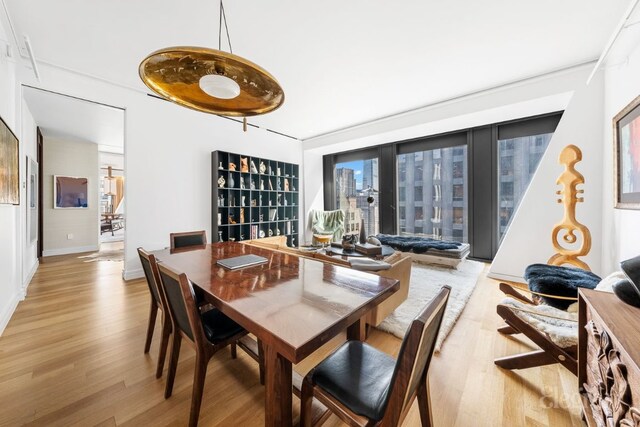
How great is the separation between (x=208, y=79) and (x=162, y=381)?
1.84 meters

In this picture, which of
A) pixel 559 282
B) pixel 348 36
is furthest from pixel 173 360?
pixel 348 36

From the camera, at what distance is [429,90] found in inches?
133

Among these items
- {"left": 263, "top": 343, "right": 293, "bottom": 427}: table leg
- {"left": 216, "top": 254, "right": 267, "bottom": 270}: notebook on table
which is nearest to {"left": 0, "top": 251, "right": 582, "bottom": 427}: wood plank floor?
{"left": 263, "top": 343, "right": 293, "bottom": 427}: table leg

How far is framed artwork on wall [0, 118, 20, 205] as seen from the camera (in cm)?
190

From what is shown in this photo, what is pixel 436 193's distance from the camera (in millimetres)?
4676

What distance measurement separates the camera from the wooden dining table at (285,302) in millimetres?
796

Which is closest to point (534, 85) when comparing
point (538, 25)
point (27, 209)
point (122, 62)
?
point (538, 25)

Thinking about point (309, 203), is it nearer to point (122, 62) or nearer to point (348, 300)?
point (122, 62)

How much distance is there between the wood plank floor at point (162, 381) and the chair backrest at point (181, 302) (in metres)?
0.47

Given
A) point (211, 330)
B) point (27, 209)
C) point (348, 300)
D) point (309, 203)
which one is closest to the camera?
point (348, 300)

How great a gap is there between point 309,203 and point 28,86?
15.1 feet

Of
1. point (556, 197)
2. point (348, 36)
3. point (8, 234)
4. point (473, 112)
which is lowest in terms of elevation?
point (8, 234)

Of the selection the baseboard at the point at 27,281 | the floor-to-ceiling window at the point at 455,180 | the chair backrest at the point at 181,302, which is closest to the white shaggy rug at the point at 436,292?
the floor-to-ceiling window at the point at 455,180

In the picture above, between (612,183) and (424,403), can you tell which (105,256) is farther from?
(612,183)
